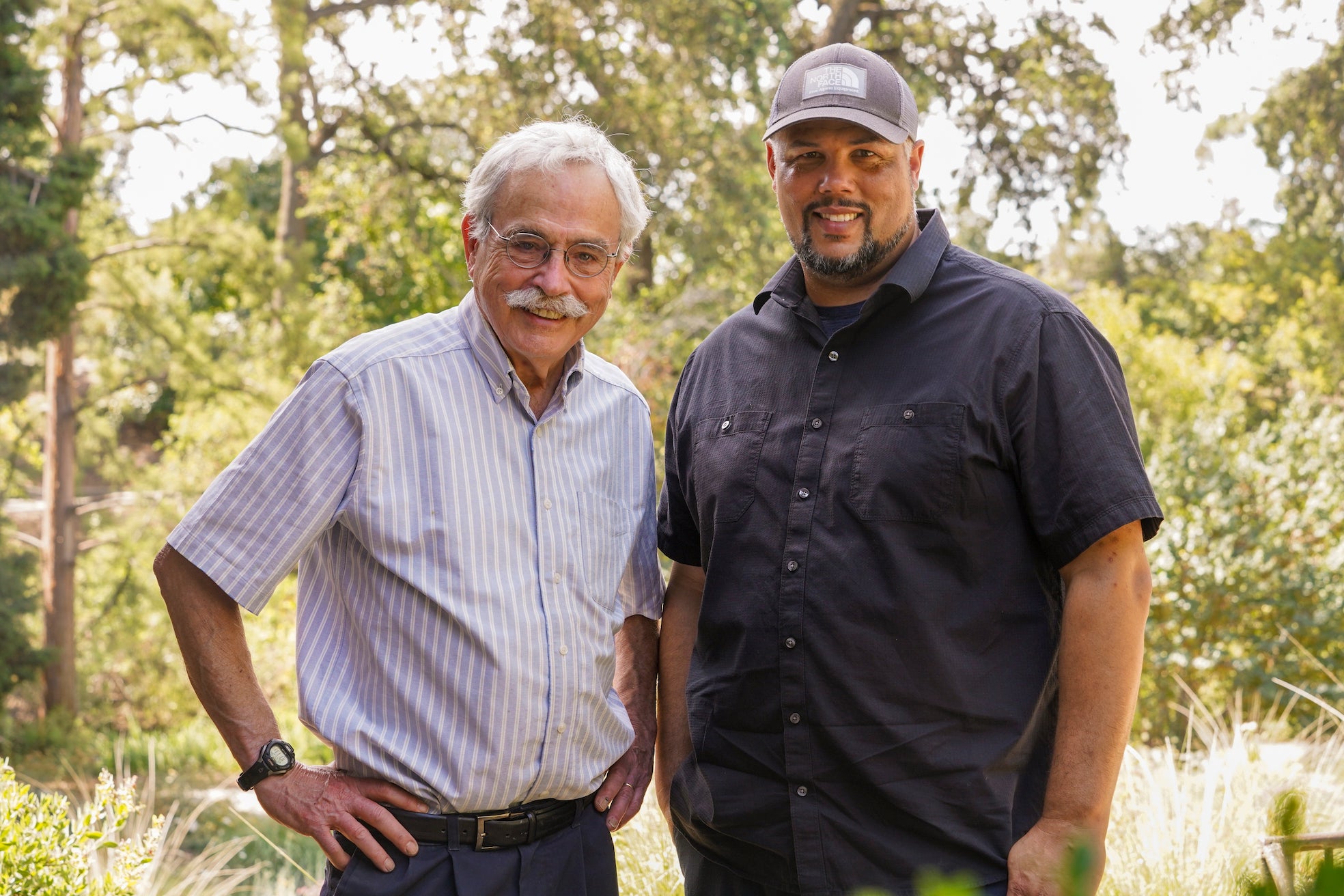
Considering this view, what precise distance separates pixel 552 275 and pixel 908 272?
732 mm

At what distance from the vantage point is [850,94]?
2.46m

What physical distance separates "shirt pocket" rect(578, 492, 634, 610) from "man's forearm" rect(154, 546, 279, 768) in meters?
0.68

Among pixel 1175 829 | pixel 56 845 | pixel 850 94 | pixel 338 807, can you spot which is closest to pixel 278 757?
pixel 338 807

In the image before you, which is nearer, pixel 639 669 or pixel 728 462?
pixel 728 462

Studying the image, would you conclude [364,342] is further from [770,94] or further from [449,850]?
[770,94]

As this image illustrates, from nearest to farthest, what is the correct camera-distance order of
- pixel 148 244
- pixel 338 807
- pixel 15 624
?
pixel 338 807
pixel 15 624
pixel 148 244

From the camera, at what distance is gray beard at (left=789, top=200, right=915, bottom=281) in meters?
2.50

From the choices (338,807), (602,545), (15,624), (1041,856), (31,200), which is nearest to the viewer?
(1041,856)

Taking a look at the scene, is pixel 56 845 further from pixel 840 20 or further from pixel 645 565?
pixel 840 20

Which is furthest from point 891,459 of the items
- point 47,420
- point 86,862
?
point 47,420

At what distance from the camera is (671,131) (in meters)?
12.2

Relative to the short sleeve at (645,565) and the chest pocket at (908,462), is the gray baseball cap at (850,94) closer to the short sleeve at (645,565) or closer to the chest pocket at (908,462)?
the chest pocket at (908,462)

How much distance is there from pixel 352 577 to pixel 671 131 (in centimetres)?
1056

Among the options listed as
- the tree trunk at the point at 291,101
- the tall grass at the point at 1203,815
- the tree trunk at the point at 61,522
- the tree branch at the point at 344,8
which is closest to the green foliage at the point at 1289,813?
the tall grass at the point at 1203,815
